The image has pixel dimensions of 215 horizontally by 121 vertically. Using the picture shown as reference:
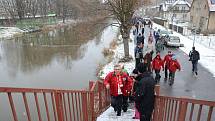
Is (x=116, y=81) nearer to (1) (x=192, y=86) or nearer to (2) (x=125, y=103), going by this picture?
(2) (x=125, y=103)

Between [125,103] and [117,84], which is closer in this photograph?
[117,84]

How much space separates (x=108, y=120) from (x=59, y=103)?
6.08 ft

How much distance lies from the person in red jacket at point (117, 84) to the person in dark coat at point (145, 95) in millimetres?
946

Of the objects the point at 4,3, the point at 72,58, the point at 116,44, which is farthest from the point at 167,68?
the point at 4,3

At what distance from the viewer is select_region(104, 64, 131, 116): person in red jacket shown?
6.96 metres

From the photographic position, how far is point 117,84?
696 centimetres

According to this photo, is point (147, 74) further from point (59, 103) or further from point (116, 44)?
point (116, 44)

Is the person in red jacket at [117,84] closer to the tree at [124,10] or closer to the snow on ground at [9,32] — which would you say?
the tree at [124,10]

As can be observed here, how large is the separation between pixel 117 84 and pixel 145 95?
1.21m

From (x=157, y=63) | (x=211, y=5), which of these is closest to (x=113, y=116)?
(x=157, y=63)

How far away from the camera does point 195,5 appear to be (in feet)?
152

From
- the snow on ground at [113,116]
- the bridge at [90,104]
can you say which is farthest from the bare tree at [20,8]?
the snow on ground at [113,116]

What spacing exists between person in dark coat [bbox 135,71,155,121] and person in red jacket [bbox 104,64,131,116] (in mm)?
946

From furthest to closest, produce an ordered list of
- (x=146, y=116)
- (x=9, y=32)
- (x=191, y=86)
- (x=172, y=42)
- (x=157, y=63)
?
(x=9, y=32), (x=172, y=42), (x=191, y=86), (x=157, y=63), (x=146, y=116)
